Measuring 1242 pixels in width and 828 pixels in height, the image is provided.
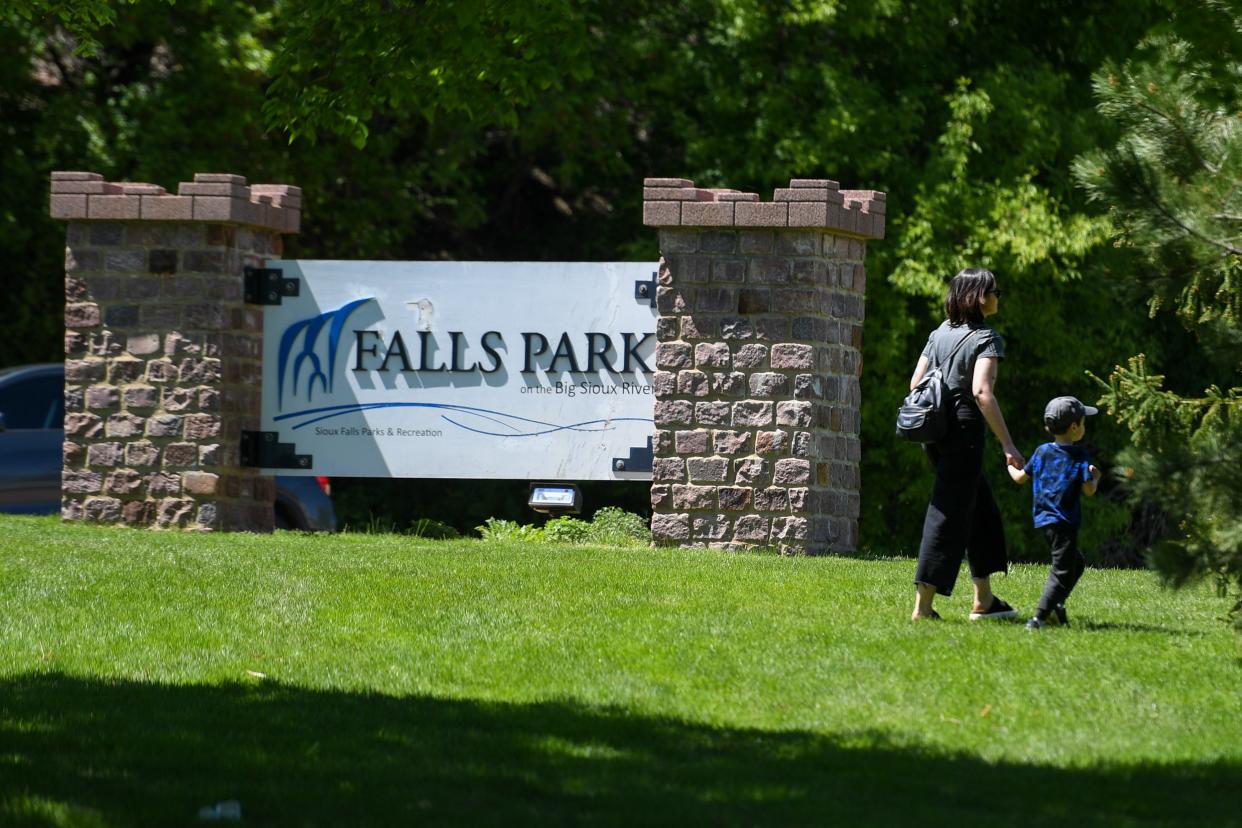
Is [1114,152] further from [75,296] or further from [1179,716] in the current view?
[75,296]

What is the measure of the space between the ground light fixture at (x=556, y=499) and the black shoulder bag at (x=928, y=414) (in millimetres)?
5300

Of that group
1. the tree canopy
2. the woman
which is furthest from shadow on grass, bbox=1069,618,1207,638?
the tree canopy

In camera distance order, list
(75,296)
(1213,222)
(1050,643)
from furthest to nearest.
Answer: (75,296), (1050,643), (1213,222)

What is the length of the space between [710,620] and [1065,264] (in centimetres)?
1191

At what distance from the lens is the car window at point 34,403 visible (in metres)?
Result: 15.8

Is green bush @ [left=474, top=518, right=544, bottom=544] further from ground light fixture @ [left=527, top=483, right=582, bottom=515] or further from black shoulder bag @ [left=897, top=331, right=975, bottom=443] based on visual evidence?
black shoulder bag @ [left=897, top=331, right=975, bottom=443]

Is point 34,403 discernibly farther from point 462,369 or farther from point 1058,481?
point 1058,481

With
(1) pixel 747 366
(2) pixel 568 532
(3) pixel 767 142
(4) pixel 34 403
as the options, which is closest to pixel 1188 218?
(1) pixel 747 366

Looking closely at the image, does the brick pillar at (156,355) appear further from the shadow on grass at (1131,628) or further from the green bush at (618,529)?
the shadow on grass at (1131,628)

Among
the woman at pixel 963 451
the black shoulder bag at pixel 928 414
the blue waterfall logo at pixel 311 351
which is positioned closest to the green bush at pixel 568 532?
the blue waterfall logo at pixel 311 351

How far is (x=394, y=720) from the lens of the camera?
6465 millimetres

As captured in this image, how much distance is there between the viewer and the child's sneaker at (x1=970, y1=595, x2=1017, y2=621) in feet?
28.3

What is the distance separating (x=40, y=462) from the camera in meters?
15.6

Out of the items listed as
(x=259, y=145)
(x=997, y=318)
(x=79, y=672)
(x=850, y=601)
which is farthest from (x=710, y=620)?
(x=259, y=145)
